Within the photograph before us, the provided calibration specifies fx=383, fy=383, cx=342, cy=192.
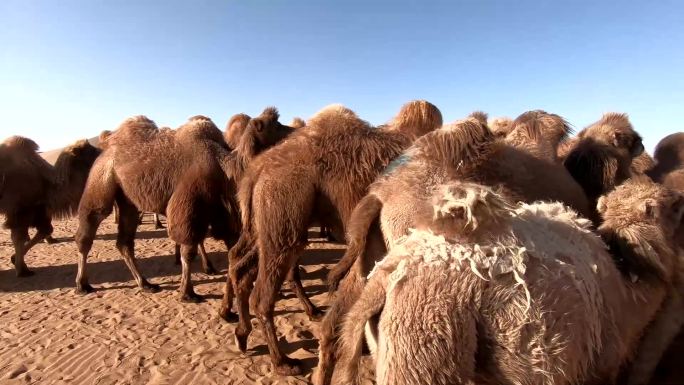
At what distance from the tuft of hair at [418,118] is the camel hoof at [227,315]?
11.8 ft

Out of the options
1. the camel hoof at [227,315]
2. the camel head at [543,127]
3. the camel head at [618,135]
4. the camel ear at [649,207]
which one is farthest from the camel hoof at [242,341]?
the camel head at [618,135]

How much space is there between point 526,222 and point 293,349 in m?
3.63

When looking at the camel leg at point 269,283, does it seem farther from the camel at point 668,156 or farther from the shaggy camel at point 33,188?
the shaggy camel at point 33,188

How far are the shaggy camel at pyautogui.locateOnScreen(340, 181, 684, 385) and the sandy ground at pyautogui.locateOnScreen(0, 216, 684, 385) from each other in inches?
67.2

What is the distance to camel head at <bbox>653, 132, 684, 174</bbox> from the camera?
651cm

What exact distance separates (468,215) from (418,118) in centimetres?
276

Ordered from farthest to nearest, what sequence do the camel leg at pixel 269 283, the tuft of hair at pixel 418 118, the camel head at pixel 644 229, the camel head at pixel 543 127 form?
the tuft of hair at pixel 418 118 < the camel head at pixel 543 127 < the camel leg at pixel 269 283 < the camel head at pixel 644 229

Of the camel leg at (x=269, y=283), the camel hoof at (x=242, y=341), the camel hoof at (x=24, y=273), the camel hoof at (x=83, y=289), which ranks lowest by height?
the camel hoof at (x=24, y=273)

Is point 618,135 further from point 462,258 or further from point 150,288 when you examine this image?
point 150,288

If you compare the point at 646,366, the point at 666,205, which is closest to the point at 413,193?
the point at 666,205

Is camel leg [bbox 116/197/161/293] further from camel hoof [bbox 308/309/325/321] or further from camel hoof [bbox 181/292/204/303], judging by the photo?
camel hoof [bbox 308/309/325/321]

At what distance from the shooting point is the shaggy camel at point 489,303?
1693 millimetres

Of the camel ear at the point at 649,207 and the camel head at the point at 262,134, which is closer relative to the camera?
the camel ear at the point at 649,207

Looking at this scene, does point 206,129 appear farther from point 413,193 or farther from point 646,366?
point 646,366
